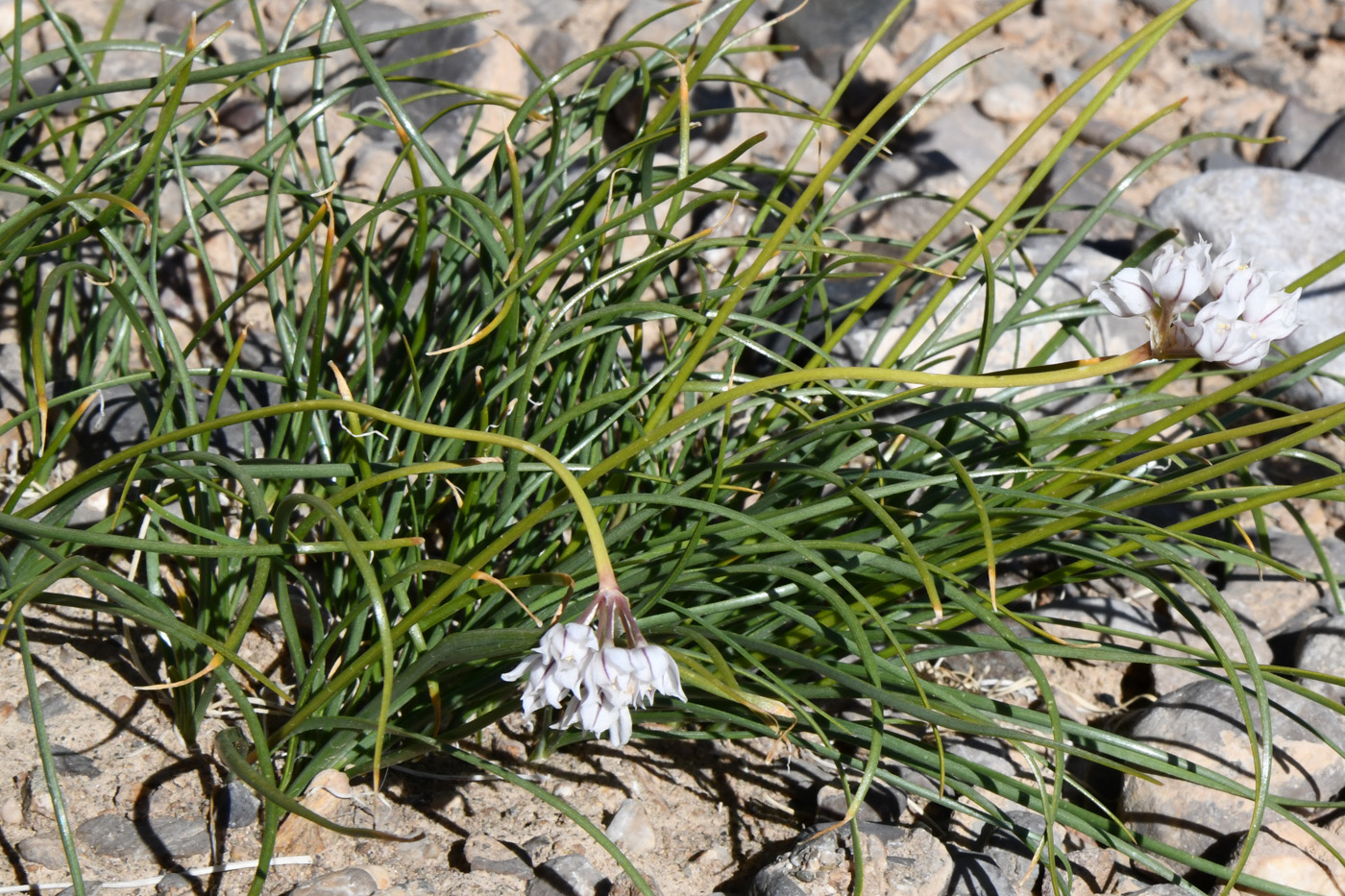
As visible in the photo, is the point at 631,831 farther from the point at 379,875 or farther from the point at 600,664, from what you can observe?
the point at 600,664

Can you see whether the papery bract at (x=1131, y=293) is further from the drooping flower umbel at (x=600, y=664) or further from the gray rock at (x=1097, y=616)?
the gray rock at (x=1097, y=616)

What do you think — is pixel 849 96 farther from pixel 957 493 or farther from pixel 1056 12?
pixel 957 493

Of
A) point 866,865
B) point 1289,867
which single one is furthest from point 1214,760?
point 866,865

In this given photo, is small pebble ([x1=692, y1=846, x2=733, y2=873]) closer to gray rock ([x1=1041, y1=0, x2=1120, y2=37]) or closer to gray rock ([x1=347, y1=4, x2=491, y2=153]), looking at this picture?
gray rock ([x1=347, y1=4, x2=491, y2=153])

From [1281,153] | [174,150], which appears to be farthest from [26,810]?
[1281,153]

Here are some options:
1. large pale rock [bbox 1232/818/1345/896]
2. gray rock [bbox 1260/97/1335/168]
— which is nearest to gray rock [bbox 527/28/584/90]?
gray rock [bbox 1260/97/1335/168]

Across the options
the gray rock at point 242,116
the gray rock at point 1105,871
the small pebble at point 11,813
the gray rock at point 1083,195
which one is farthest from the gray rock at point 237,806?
the gray rock at point 1083,195
